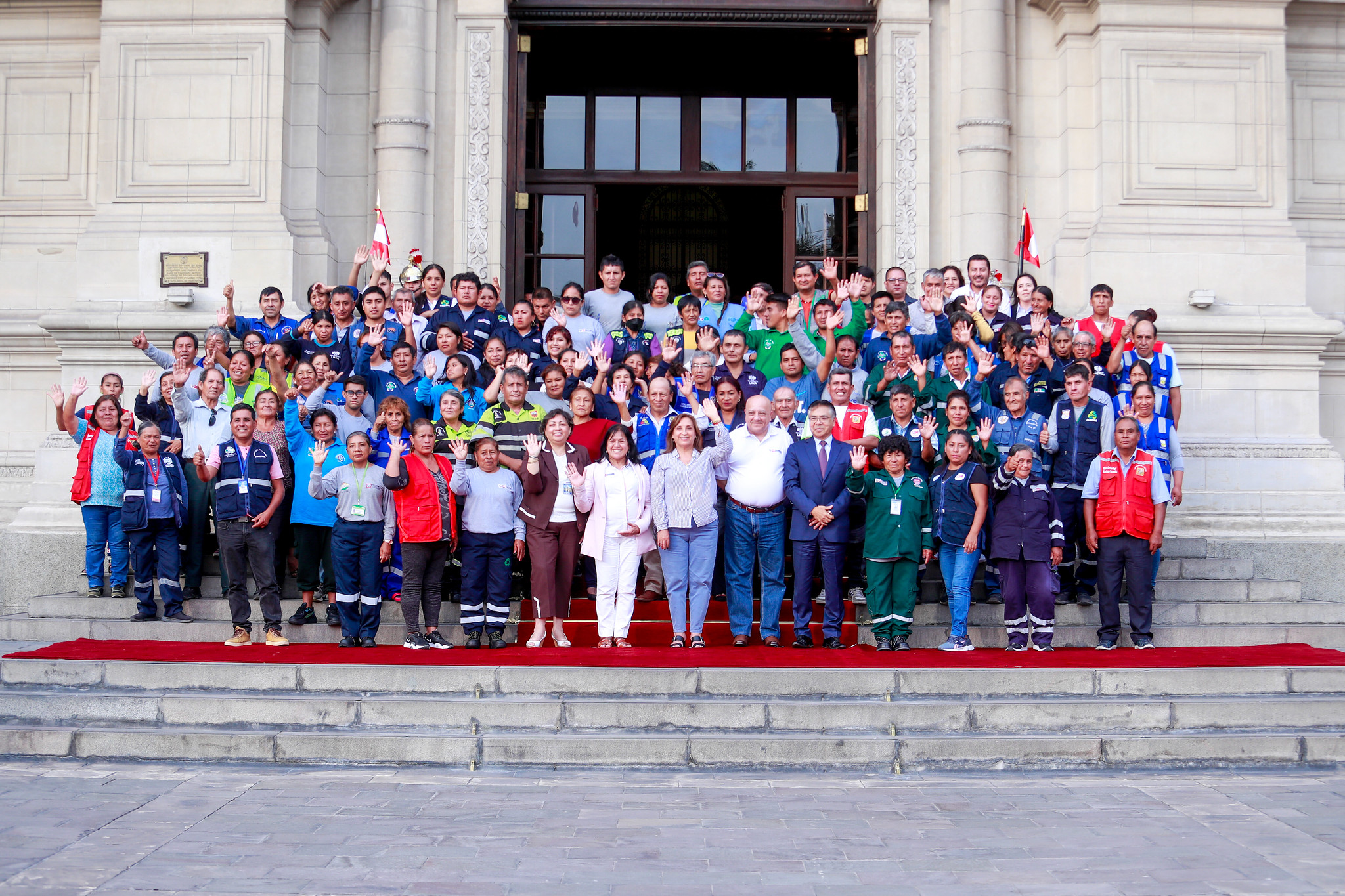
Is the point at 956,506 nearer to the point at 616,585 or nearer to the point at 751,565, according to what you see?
the point at 751,565

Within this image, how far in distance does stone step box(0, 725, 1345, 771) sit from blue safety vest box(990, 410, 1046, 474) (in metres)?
2.68

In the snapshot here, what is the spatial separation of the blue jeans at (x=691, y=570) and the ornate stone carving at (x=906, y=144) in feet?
18.0

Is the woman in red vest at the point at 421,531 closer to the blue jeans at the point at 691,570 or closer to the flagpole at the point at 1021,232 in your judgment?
the blue jeans at the point at 691,570

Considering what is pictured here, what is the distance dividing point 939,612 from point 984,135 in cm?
592

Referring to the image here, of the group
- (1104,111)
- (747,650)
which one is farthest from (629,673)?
(1104,111)

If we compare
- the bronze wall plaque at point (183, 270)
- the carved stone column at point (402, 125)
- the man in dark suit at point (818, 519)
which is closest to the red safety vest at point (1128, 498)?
the man in dark suit at point (818, 519)

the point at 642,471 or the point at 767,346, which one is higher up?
the point at 767,346

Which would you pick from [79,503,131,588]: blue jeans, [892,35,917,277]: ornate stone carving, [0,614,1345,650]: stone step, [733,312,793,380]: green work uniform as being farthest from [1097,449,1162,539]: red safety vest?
[79,503,131,588]: blue jeans

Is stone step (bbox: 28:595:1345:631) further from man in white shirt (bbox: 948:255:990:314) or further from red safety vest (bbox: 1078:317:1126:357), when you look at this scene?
man in white shirt (bbox: 948:255:990:314)

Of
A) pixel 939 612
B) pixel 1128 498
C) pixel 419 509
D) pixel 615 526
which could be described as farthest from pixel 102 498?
pixel 1128 498

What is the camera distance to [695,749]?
7117 mm

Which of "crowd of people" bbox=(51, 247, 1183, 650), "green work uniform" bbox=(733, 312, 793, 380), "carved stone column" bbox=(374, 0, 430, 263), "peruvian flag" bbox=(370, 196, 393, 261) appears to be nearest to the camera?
"crowd of people" bbox=(51, 247, 1183, 650)

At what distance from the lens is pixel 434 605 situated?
8781 millimetres

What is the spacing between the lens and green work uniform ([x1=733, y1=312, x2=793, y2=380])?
33.6ft
